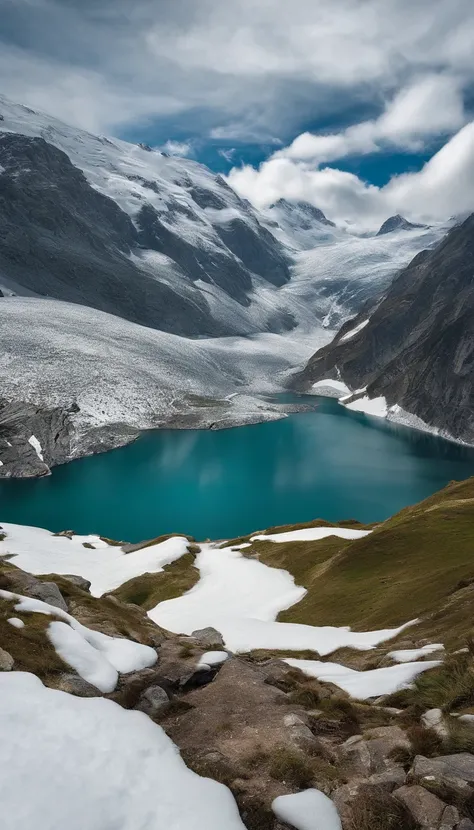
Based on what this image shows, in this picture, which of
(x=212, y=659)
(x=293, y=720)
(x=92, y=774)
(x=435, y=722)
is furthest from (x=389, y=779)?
(x=212, y=659)

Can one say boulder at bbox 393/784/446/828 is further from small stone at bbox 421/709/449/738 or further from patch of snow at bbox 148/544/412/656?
patch of snow at bbox 148/544/412/656

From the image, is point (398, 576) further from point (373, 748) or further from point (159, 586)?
point (373, 748)

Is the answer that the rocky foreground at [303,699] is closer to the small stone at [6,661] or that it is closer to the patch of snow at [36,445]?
the small stone at [6,661]

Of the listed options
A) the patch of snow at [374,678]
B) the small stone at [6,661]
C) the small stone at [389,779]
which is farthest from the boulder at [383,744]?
the small stone at [6,661]

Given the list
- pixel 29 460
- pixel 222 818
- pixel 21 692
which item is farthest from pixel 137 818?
pixel 29 460

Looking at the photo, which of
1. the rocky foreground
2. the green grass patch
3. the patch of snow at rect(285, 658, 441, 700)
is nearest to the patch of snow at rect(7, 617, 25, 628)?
the rocky foreground

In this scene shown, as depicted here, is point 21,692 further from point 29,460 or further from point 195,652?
point 29,460
